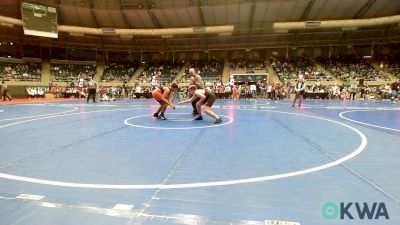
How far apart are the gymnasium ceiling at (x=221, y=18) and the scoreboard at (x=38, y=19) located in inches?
64.9

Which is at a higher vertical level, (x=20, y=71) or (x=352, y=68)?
(x=352, y=68)

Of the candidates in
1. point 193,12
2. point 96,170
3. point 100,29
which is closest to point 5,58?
point 100,29

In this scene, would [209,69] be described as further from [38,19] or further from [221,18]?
[38,19]

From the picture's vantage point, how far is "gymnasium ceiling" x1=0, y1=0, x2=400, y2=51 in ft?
101

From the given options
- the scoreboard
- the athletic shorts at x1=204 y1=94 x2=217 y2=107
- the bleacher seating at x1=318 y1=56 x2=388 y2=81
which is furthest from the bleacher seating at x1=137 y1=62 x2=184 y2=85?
the athletic shorts at x1=204 y1=94 x2=217 y2=107

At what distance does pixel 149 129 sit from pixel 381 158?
5420 mm

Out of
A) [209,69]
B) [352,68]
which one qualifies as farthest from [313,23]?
[209,69]

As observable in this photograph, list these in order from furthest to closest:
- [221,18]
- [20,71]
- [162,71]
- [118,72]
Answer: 1. [118,72]
2. [162,71]
3. [20,71]
4. [221,18]

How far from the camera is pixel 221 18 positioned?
33406 mm

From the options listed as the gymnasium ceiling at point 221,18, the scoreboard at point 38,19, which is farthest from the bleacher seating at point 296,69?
the scoreboard at point 38,19

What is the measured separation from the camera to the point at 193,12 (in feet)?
106

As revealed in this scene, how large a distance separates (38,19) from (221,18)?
20969 mm

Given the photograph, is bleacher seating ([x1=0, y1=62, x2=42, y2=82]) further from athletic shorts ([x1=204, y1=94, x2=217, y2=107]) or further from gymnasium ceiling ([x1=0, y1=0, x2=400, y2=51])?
athletic shorts ([x1=204, y1=94, x2=217, y2=107])

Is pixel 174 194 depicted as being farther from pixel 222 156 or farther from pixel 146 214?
pixel 222 156
